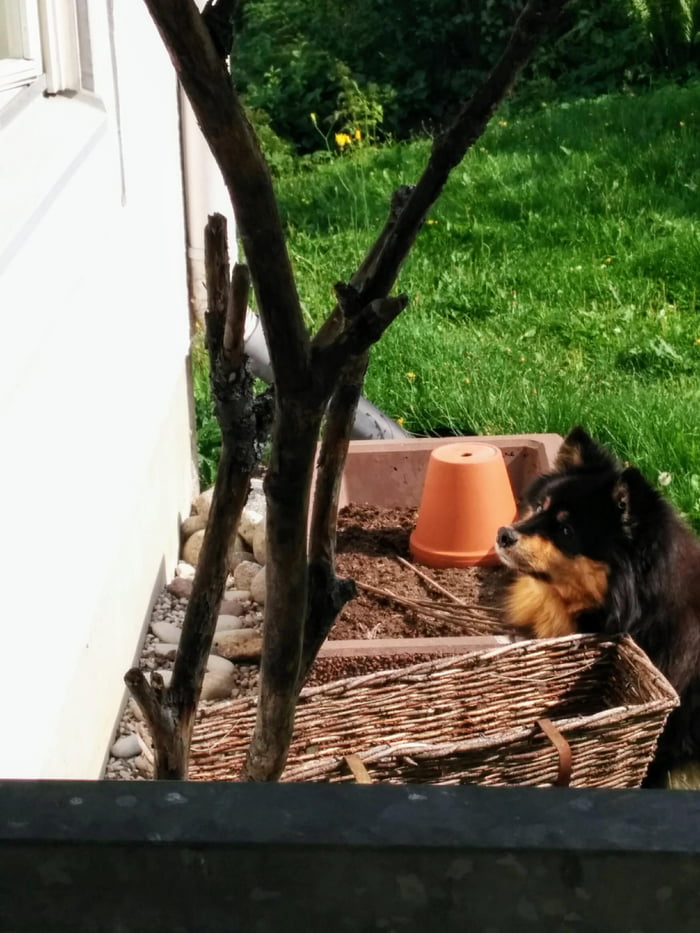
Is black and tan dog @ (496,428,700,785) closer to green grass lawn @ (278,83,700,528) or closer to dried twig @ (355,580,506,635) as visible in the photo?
dried twig @ (355,580,506,635)

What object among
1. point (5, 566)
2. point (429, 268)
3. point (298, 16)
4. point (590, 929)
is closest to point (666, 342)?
point (429, 268)

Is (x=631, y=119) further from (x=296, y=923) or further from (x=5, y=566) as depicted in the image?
(x=296, y=923)

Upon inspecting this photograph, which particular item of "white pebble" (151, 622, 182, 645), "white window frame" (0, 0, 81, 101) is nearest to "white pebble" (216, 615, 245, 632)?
"white pebble" (151, 622, 182, 645)

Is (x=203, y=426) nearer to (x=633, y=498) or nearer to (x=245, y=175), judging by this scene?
(x=633, y=498)

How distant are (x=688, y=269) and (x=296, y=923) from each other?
596 cm

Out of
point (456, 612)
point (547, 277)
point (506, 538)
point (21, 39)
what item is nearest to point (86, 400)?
point (21, 39)

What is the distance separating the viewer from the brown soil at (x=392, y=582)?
368 cm

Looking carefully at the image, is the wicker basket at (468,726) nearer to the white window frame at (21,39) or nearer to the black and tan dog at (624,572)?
the black and tan dog at (624,572)

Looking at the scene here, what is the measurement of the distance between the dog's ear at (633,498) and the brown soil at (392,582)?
64 centimetres

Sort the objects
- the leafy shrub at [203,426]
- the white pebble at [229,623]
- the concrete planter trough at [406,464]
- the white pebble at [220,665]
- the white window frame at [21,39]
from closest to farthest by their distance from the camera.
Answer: the white window frame at [21,39], the white pebble at [220,665], the white pebble at [229,623], the concrete planter trough at [406,464], the leafy shrub at [203,426]

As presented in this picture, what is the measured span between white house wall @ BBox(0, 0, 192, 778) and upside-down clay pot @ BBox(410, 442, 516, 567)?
88cm

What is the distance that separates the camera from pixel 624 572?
3207 mm

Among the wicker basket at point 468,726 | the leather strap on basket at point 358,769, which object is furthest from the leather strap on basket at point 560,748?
the leather strap on basket at point 358,769

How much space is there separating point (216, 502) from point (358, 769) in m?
1.01
